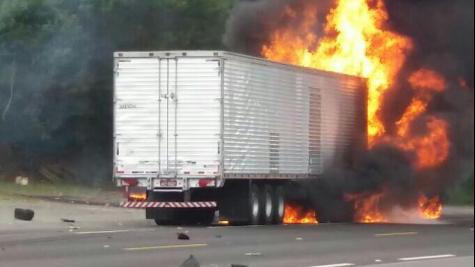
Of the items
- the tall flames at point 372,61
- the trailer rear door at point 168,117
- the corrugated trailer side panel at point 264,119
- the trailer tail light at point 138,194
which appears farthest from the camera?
the tall flames at point 372,61

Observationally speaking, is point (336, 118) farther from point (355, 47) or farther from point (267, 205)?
point (267, 205)

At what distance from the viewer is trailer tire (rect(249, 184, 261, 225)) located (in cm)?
2550

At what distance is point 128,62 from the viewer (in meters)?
24.5

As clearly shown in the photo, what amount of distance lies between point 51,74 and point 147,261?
17.3 metres

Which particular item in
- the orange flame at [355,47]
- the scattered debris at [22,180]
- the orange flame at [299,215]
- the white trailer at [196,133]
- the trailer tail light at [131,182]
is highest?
the orange flame at [355,47]

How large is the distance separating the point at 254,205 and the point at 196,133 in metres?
2.39

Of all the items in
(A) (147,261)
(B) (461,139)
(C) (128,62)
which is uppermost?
(C) (128,62)

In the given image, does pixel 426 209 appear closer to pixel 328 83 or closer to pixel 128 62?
pixel 328 83

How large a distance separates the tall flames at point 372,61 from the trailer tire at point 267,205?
282 cm

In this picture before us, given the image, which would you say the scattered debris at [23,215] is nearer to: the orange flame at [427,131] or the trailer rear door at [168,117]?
the trailer rear door at [168,117]

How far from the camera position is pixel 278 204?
2688cm

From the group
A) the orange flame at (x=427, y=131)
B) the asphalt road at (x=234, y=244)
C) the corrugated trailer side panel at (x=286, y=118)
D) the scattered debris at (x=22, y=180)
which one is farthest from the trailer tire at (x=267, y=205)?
the scattered debris at (x=22, y=180)

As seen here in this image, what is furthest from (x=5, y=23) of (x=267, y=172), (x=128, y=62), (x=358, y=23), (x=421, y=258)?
(x=421, y=258)

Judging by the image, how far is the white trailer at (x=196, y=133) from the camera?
2441 centimetres
